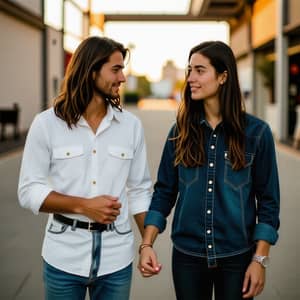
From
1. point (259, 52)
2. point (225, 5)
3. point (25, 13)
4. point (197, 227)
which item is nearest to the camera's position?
point (197, 227)

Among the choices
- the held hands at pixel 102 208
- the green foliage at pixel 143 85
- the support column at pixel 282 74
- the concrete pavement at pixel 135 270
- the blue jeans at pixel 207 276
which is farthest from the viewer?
the green foliage at pixel 143 85

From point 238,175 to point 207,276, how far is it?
0.42m

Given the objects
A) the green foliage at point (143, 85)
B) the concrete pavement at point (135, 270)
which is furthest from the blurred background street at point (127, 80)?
the green foliage at point (143, 85)

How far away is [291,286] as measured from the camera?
196 inches

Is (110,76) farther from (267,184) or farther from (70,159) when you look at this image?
(267,184)

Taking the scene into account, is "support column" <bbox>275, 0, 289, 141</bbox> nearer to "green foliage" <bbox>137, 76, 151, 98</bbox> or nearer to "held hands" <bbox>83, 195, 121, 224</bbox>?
"held hands" <bbox>83, 195, 121, 224</bbox>

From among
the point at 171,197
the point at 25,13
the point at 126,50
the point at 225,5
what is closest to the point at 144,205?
the point at 171,197

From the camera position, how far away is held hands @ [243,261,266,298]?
2.33 m

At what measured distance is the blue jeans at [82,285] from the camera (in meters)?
2.39

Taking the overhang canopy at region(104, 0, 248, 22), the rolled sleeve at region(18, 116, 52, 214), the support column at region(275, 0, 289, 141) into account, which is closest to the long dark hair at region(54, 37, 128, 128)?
the rolled sleeve at region(18, 116, 52, 214)

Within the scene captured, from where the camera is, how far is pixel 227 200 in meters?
2.36

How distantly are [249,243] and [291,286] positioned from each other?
276 centimetres

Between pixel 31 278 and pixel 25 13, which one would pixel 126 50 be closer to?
pixel 31 278

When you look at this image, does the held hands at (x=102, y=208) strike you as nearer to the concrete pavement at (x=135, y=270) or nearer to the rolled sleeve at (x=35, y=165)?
the rolled sleeve at (x=35, y=165)
